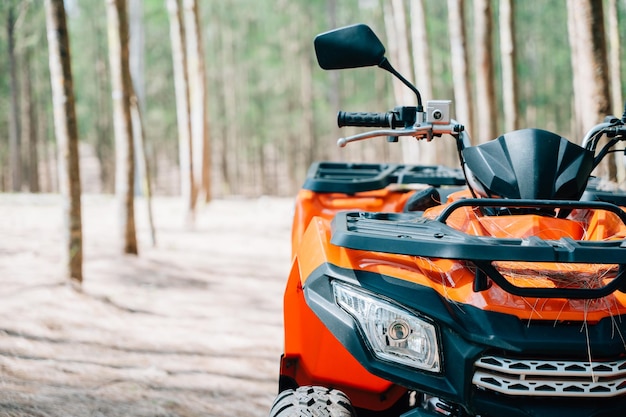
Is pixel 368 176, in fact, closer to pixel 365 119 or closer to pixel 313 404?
pixel 365 119

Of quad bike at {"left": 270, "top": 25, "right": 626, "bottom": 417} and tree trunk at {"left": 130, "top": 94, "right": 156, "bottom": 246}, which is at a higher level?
tree trunk at {"left": 130, "top": 94, "right": 156, "bottom": 246}

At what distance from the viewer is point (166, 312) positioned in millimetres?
6484

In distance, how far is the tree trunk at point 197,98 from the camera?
15.6 metres

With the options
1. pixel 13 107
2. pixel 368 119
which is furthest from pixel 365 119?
pixel 13 107

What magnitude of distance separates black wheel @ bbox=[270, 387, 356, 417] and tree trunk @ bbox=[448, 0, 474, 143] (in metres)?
10.6

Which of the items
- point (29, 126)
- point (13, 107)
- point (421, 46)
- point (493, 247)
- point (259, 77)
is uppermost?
point (259, 77)

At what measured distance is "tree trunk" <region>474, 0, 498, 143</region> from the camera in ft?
37.5

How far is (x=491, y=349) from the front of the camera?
6.11 feet

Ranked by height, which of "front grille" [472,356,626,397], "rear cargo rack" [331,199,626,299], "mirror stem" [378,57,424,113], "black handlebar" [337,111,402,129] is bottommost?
"front grille" [472,356,626,397]

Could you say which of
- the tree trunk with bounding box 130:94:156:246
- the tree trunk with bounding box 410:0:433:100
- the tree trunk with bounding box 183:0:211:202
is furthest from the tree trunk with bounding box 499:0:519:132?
the tree trunk with bounding box 183:0:211:202

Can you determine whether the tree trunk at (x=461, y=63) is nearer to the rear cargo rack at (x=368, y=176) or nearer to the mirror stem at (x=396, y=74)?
the rear cargo rack at (x=368, y=176)

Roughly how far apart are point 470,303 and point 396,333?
25 cm

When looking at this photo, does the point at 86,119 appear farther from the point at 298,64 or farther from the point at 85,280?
the point at 85,280

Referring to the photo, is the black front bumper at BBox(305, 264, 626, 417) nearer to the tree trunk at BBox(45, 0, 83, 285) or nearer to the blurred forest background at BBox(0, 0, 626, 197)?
the tree trunk at BBox(45, 0, 83, 285)
